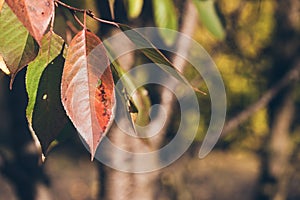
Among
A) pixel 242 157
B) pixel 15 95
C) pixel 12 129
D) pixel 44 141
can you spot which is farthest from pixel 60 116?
pixel 242 157

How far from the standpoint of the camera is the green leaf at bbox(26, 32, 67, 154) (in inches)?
31.1

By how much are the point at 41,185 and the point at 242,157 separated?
7.09m

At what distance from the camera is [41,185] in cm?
183

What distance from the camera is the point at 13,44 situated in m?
0.74

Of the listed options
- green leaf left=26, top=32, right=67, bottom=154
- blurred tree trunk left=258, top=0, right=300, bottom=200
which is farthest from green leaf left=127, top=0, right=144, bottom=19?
blurred tree trunk left=258, top=0, right=300, bottom=200

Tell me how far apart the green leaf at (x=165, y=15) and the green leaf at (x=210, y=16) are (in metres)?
0.06

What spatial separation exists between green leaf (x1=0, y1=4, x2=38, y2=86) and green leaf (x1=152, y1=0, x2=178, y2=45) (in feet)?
1.89

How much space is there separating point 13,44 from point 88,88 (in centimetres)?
11

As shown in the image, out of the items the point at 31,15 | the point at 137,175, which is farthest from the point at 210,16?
the point at 31,15

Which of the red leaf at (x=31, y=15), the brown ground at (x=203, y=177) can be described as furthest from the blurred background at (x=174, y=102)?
the brown ground at (x=203, y=177)

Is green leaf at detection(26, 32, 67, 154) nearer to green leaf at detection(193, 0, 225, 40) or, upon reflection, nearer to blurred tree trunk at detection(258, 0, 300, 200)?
→ green leaf at detection(193, 0, 225, 40)

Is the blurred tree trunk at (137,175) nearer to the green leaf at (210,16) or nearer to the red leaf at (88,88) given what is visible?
the green leaf at (210,16)

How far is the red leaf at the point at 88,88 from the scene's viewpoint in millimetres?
702

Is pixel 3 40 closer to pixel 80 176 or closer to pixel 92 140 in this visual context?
pixel 92 140
